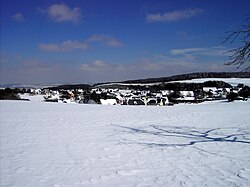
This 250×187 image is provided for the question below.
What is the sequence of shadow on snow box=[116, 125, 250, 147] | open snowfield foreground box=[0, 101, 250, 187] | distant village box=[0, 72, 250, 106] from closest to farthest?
1. open snowfield foreground box=[0, 101, 250, 187]
2. shadow on snow box=[116, 125, 250, 147]
3. distant village box=[0, 72, 250, 106]

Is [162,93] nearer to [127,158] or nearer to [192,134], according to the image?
[192,134]

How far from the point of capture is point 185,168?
5.82 meters

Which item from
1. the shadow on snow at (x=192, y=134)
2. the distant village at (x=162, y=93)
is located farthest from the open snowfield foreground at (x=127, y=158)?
the distant village at (x=162, y=93)

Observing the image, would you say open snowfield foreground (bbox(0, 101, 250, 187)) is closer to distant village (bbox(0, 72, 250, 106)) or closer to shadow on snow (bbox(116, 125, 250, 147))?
shadow on snow (bbox(116, 125, 250, 147))

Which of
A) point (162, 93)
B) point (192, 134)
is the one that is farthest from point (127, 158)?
point (162, 93)

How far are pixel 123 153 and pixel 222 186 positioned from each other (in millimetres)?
3039

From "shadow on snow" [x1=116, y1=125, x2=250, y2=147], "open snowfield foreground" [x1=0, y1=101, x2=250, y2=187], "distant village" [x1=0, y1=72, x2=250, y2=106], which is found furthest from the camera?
"distant village" [x1=0, y1=72, x2=250, y2=106]

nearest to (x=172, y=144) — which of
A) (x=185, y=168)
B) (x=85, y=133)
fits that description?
(x=185, y=168)

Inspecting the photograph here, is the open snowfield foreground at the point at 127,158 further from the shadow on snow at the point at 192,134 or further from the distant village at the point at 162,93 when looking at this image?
the distant village at the point at 162,93

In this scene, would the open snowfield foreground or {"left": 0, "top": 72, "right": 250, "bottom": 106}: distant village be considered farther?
{"left": 0, "top": 72, "right": 250, "bottom": 106}: distant village

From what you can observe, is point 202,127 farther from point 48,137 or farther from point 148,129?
point 48,137

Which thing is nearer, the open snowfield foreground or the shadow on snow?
the open snowfield foreground

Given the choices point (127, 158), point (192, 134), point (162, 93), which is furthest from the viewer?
point (162, 93)

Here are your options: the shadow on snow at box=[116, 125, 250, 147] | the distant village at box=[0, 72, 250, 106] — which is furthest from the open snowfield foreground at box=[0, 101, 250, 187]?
the distant village at box=[0, 72, 250, 106]
